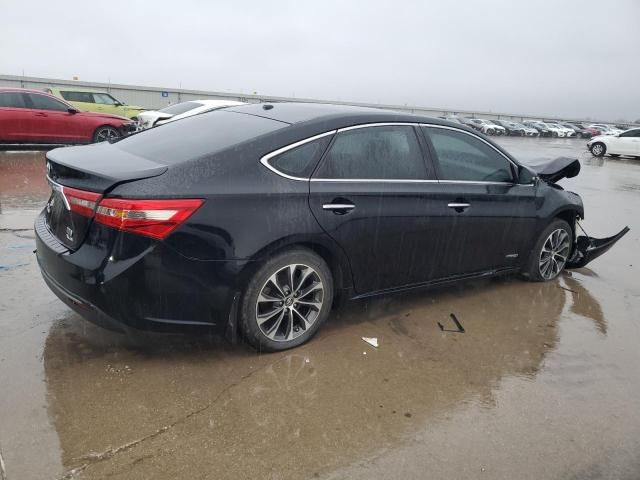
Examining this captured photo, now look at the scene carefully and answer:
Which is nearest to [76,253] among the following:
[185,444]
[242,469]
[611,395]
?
[185,444]

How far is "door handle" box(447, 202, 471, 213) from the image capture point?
156 inches

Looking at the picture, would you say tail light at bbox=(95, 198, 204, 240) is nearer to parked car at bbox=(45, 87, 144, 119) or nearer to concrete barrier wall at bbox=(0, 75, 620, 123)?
parked car at bbox=(45, 87, 144, 119)

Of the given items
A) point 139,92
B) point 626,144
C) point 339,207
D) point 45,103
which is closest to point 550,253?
point 339,207

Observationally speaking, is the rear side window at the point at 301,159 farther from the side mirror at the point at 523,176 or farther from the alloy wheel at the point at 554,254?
the alloy wheel at the point at 554,254

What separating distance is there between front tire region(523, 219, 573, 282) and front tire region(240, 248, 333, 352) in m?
2.43

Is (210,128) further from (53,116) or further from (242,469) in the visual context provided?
(53,116)

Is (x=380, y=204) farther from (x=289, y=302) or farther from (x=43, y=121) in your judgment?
(x=43, y=121)

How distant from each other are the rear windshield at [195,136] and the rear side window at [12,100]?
9.96 meters

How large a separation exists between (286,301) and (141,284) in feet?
2.96

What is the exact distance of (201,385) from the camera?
2.99 m

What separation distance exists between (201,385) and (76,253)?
102 centimetres

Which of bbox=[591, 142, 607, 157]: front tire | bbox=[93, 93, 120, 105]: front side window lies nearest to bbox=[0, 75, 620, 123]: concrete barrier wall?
bbox=[591, 142, 607, 157]: front tire

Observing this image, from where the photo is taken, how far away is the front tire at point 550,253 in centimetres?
494

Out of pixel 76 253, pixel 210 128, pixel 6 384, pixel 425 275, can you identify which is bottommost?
pixel 6 384
